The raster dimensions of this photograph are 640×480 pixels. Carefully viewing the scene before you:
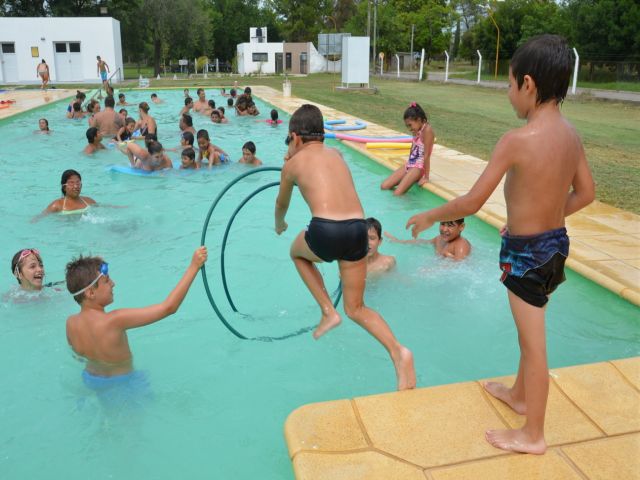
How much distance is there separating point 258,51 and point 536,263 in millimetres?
55618

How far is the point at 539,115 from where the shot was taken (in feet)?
8.42

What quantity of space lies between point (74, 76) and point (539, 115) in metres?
39.1

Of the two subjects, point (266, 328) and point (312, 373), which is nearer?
point (312, 373)

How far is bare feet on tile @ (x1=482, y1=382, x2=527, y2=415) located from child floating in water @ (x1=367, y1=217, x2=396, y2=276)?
2.73 m

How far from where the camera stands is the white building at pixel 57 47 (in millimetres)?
35188

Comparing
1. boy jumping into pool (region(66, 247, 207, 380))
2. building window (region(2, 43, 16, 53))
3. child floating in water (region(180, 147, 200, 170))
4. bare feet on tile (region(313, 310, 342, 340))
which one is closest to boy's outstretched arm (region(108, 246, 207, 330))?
boy jumping into pool (region(66, 247, 207, 380))

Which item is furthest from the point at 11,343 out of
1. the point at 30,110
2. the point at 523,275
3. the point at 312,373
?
the point at 30,110

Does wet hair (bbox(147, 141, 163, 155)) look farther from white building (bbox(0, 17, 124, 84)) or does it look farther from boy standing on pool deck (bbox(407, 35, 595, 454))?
white building (bbox(0, 17, 124, 84))

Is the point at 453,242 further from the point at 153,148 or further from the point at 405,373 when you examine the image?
the point at 153,148

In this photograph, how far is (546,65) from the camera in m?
2.47

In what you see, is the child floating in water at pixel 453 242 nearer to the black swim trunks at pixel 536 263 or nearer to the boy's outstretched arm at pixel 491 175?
the black swim trunks at pixel 536 263

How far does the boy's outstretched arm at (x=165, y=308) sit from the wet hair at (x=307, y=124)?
96cm

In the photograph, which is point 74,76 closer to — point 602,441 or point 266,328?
point 266,328

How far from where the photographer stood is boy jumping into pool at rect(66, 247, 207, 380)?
364 centimetres
